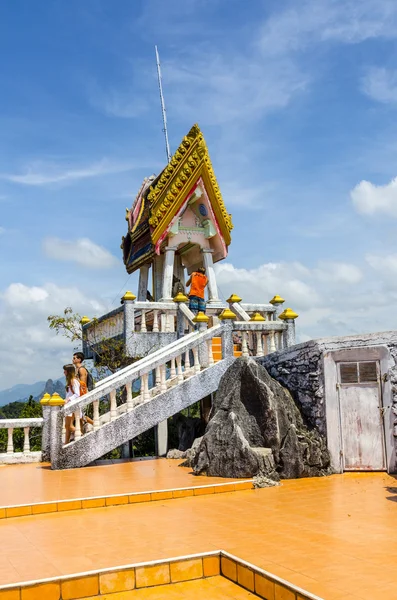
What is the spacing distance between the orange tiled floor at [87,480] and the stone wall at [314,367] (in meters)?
2.27

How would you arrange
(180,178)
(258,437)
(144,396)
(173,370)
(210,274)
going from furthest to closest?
(210,274) < (180,178) < (173,370) < (144,396) < (258,437)

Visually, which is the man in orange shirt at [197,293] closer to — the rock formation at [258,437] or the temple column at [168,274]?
the temple column at [168,274]

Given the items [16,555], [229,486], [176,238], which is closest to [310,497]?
[229,486]

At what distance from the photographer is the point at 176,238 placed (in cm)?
1723

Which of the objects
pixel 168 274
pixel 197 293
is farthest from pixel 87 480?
pixel 168 274

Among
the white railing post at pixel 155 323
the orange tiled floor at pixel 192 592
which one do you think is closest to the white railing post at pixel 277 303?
the white railing post at pixel 155 323

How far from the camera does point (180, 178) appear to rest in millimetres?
16812

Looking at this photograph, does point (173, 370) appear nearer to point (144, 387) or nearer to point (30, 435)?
point (144, 387)

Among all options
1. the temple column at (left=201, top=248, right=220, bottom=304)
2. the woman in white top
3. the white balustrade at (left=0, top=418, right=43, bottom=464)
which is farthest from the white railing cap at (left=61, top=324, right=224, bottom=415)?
the temple column at (left=201, top=248, right=220, bottom=304)

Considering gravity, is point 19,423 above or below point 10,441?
above

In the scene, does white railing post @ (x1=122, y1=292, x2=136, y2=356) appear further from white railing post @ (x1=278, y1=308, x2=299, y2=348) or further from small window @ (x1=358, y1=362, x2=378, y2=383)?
small window @ (x1=358, y1=362, x2=378, y2=383)

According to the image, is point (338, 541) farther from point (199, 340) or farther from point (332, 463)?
point (199, 340)

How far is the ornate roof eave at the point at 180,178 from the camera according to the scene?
16.7m

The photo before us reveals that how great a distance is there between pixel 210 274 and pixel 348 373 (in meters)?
7.86
